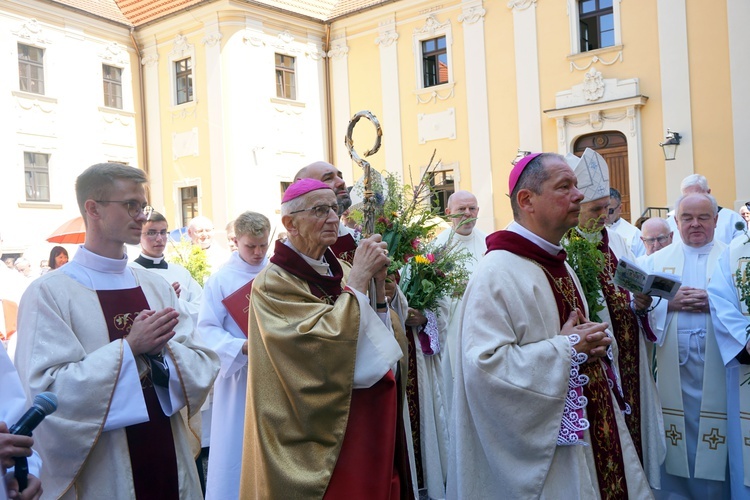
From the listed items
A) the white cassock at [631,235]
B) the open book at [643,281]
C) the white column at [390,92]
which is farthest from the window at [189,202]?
the open book at [643,281]

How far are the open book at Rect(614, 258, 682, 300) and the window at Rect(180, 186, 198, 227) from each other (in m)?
20.3

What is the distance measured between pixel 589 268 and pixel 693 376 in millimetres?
1783

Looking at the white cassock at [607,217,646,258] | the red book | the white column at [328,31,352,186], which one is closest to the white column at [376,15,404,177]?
the white column at [328,31,352,186]

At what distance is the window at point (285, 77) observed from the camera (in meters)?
23.0

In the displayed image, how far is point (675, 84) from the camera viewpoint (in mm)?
16875

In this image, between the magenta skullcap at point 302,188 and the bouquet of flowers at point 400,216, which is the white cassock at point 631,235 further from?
the magenta skullcap at point 302,188

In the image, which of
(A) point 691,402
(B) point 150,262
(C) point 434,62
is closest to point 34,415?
(A) point 691,402

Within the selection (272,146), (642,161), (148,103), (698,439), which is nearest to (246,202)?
(272,146)

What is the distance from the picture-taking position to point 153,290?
378 cm

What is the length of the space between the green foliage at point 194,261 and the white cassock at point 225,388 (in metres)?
2.51

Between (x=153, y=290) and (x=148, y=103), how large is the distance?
2180 cm

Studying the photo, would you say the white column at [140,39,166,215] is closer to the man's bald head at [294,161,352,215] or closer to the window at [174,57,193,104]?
the window at [174,57,193,104]

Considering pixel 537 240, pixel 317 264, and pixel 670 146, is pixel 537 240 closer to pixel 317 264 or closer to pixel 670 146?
pixel 317 264

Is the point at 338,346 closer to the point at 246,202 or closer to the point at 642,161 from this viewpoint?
the point at 642,161
